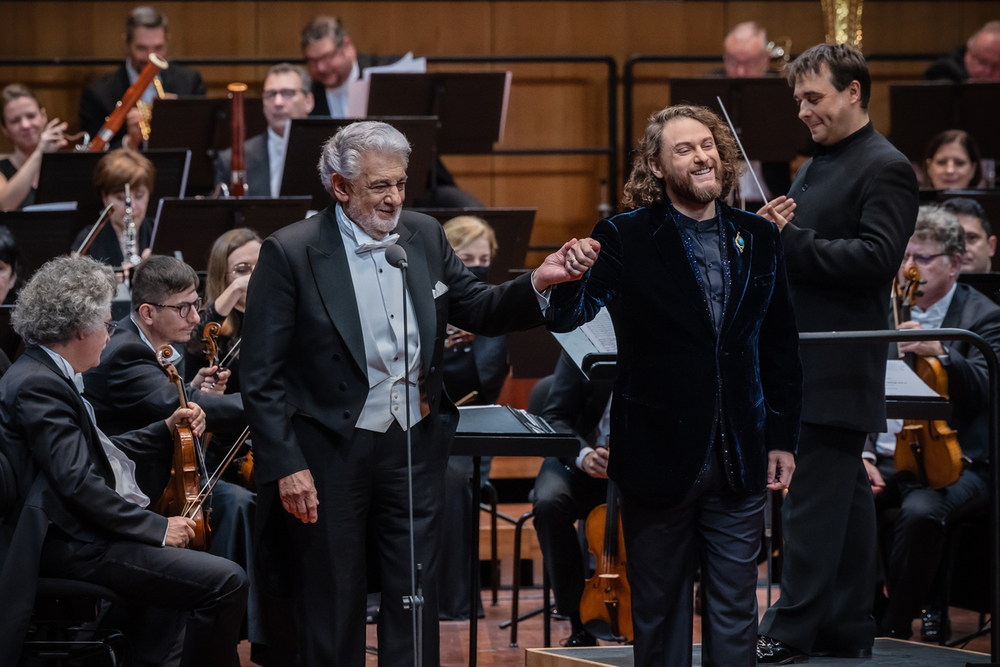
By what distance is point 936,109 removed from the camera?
618 centimetres

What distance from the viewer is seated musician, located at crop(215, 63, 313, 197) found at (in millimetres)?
5730

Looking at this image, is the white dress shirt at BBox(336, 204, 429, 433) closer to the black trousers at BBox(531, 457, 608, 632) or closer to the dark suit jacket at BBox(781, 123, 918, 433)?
the dark suit jacket at BBox(781, 123, 918, 433)

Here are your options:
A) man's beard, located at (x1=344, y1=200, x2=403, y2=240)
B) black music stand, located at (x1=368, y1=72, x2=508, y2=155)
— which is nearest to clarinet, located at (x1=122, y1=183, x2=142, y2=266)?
black music stand, located at (x1=368, y1=72, x2=508, y2=155)

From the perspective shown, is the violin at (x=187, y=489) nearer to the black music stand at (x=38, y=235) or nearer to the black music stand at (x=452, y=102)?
the black music stand at (x=38, y=235)

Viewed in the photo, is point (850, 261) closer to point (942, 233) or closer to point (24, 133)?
point (942, 233)

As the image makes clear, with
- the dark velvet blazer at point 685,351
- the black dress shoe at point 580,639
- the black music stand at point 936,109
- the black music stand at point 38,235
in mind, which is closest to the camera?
the dark velvet blazer at point 685,351

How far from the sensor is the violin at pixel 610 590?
353 centimetres

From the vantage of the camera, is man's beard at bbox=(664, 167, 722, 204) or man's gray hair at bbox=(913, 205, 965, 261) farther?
man's gray hair at bbox=(913, 205, 965, 261)

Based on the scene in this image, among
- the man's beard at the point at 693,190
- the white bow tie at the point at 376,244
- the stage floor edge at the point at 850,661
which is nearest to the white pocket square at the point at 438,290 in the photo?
the white bow tie at the point at 376,244

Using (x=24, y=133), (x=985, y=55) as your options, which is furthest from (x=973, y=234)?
(x=24, y=133)

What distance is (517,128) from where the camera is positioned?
7668 millimetres

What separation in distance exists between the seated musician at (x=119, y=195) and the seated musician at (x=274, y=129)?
0.68 m

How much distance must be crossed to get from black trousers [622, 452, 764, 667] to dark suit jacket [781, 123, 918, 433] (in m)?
0.58

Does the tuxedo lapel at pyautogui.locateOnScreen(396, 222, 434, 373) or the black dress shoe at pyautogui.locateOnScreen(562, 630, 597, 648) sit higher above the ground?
the tuxedo lapel at pyautogui.locateOnScreen(396, 222, 434, 373)
